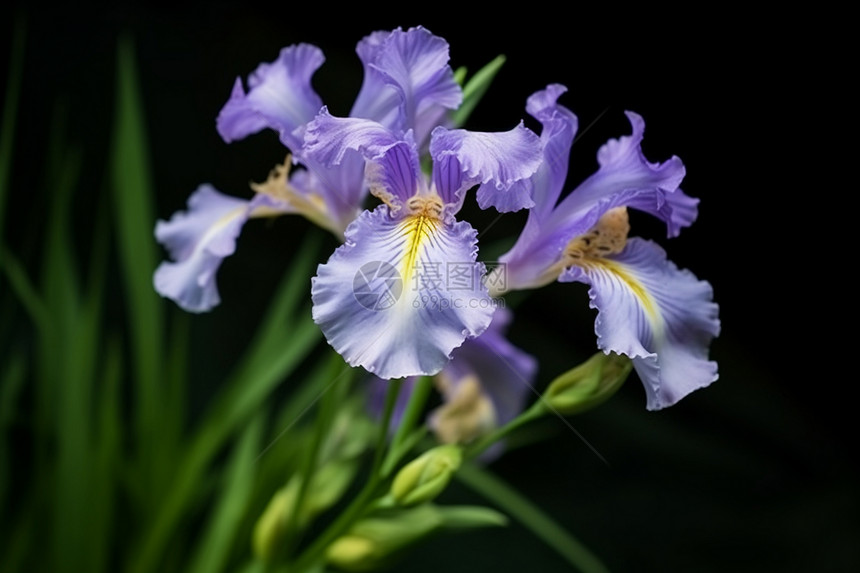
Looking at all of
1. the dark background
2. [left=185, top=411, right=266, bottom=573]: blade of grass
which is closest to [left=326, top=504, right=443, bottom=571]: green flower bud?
[left=185, top=411, right=266, bottom=573]: blade of grass

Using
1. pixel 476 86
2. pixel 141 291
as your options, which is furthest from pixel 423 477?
pixel 141 291

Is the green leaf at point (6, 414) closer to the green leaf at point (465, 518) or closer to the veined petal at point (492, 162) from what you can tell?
the green leaf at point (465, 518)

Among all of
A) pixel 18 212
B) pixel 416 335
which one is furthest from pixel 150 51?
pixel 416 335

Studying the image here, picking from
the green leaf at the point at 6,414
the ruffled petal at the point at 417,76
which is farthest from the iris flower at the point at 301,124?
the green leaf at the point at 6,414

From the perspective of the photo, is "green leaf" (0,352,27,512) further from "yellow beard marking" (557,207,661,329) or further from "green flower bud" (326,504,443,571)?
"yellow beard marking" (557,207,661,329)

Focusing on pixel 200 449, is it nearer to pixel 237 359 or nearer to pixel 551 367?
pixel 237 359

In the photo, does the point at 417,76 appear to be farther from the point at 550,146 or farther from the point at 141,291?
the point at 141,291
